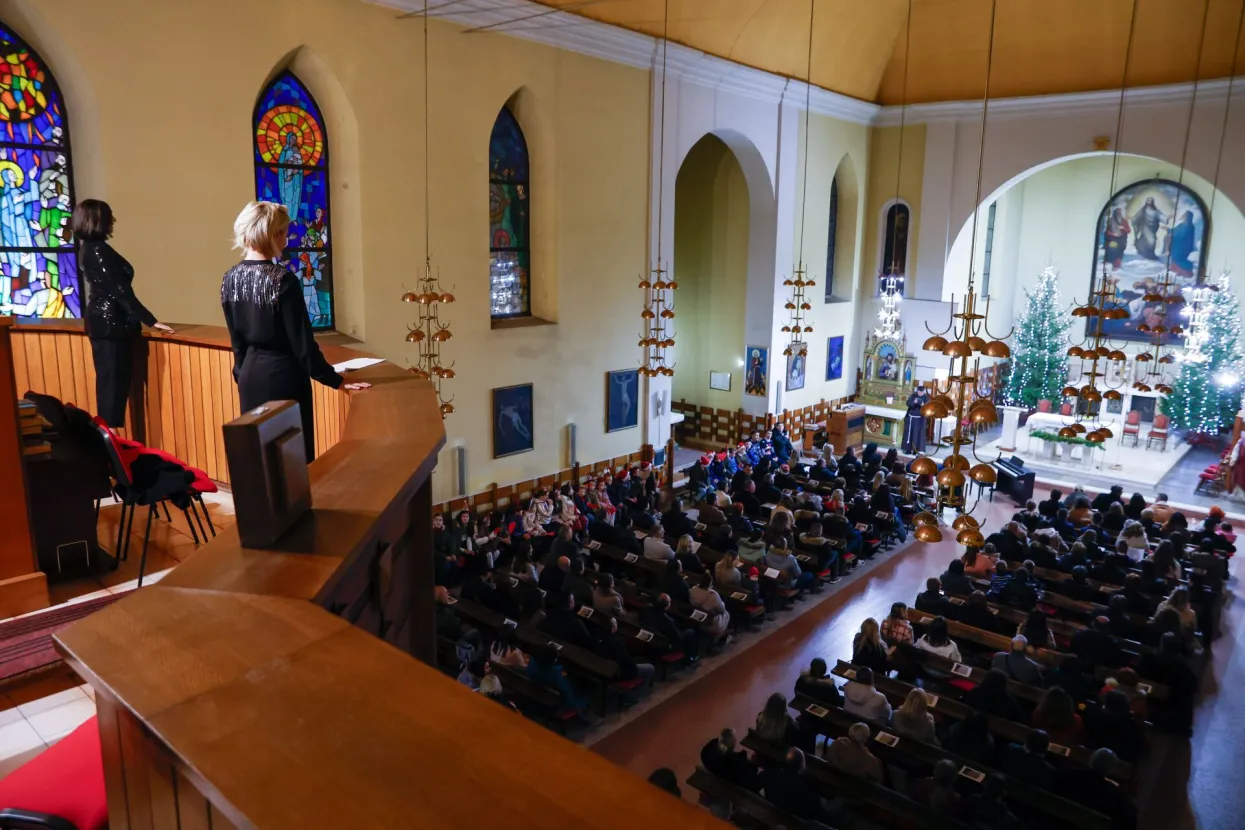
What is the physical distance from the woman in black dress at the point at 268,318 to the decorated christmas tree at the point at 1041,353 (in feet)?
64.8

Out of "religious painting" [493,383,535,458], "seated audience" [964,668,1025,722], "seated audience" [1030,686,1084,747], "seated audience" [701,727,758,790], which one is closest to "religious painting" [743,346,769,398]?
"religious painting" [493,383,535,458]

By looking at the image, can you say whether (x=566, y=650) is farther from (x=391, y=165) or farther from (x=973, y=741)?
(x=391, y=165)

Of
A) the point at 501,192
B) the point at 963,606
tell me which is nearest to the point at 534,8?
the point at 501,192

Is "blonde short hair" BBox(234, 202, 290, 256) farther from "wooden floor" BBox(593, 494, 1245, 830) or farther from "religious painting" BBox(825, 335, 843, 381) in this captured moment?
"religious painting" BBox(825, 335, 843, 381)

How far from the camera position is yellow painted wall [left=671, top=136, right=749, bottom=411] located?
57.8ft

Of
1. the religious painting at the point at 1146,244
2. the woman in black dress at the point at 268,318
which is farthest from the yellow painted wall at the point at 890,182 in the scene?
the woman in black dress at the point at 268,318

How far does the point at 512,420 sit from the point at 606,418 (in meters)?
2.02

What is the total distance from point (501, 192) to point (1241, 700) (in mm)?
10819

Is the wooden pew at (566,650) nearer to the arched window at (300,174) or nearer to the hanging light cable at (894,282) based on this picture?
the arched window at (300,174)

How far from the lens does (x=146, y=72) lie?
28.2 ft

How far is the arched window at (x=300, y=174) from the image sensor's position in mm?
10188

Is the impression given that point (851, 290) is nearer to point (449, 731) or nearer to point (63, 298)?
point (63, 298)

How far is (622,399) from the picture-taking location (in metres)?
14.5

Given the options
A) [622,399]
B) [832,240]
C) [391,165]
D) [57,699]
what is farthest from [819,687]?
[832,240]
